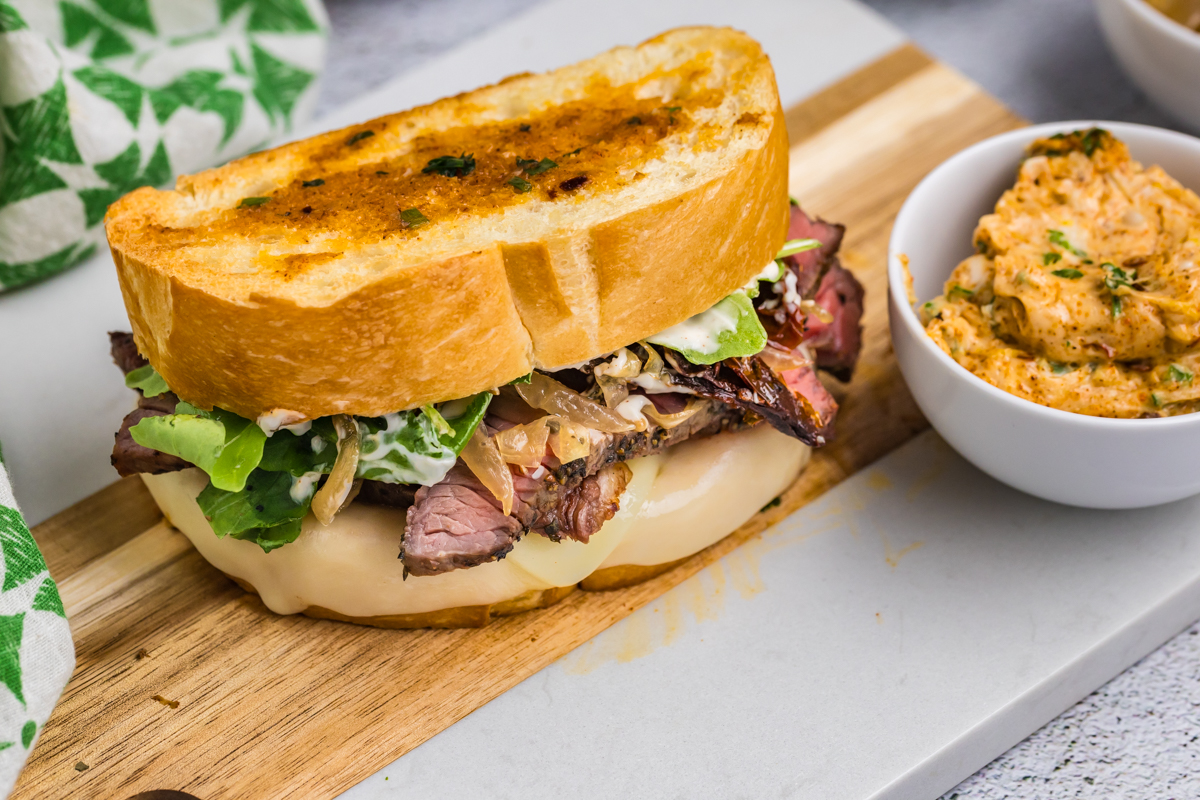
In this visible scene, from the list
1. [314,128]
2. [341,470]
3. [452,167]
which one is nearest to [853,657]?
[341,470]

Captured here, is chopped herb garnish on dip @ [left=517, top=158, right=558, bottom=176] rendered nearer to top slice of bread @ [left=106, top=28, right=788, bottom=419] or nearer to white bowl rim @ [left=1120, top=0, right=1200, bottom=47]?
top slice of bread @ [left=106, top=28, right=788, bottom=419]

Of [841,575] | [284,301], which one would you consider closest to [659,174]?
[284,301]

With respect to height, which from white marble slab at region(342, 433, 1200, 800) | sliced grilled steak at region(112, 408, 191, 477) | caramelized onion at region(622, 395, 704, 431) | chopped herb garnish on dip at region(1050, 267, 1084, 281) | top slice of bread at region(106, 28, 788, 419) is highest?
top slice of bread at region(106, 28, 788, 419)

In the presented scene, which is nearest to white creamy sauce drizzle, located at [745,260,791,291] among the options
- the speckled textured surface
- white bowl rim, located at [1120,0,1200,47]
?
the speckled textured surface

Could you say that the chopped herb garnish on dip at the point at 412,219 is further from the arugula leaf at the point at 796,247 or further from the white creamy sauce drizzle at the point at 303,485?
the arugula leaf at the point at 796,247

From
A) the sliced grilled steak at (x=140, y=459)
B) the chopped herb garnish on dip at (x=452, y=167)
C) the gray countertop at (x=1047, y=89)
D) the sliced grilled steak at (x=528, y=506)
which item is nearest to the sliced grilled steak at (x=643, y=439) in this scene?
the sliced grilled steak at (x=528, y=506)
